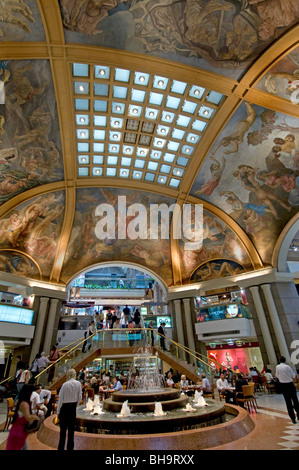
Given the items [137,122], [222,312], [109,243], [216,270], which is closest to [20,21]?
[137,122]

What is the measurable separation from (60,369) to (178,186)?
12.5m

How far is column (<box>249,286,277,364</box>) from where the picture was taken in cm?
1530

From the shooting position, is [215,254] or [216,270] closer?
[215,254]

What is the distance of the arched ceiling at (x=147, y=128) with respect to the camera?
970 centimetres

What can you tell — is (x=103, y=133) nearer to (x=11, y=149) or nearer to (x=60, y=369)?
(x=11, y=149)

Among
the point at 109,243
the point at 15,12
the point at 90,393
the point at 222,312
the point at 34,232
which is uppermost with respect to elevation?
the point at 15,12

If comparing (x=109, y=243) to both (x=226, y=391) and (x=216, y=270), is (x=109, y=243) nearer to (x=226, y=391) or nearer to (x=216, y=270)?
(x=216, y=270)

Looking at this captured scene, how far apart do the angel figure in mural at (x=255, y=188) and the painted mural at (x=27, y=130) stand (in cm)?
1025

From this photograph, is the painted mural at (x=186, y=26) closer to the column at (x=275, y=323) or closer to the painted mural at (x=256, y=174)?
the painted mural at (x=256, y=174)

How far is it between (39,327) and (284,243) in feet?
53.9

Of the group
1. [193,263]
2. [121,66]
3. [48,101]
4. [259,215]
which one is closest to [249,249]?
[259,215]

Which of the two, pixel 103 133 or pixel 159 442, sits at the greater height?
pixel 103 133

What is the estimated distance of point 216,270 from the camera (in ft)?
64.7

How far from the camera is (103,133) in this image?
49.3ft
